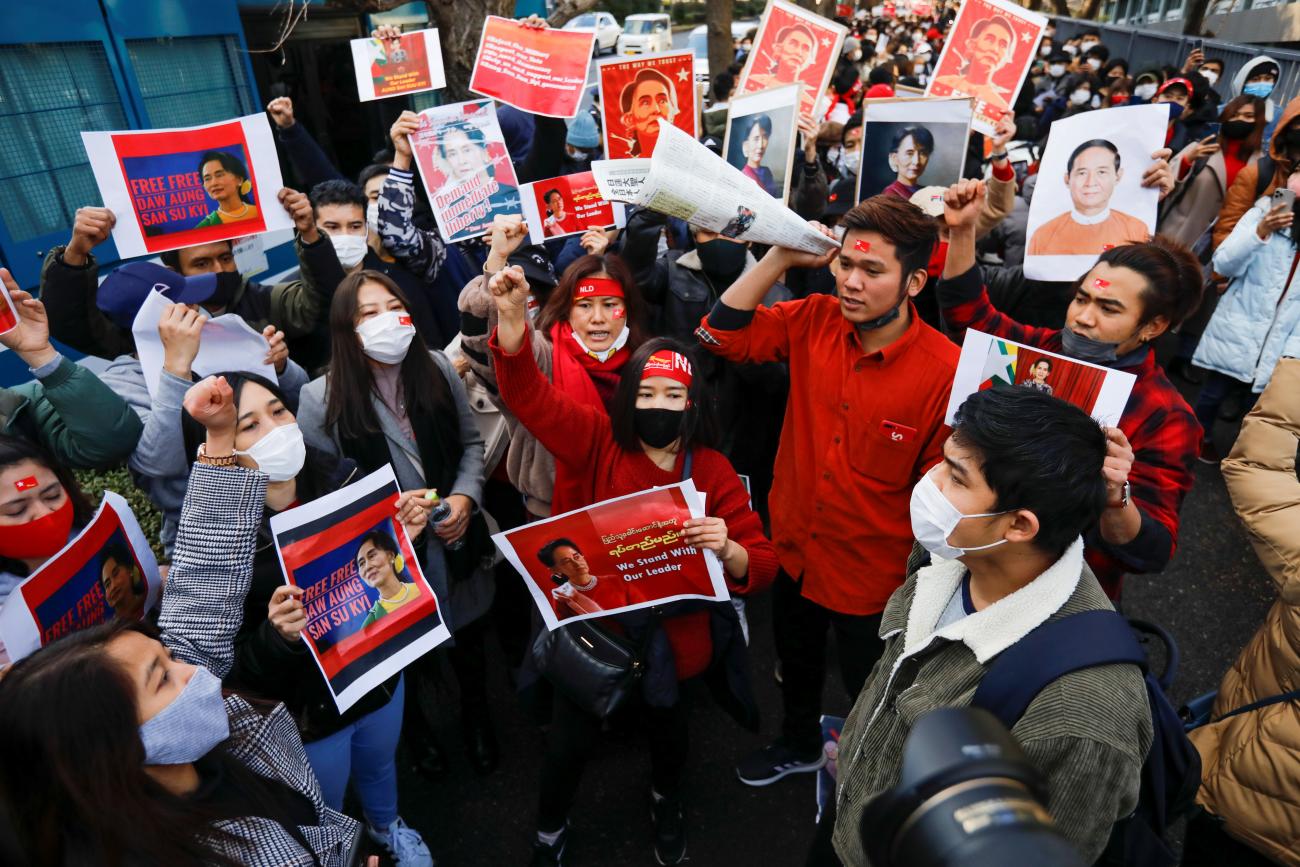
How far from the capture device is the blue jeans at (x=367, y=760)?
222 cm

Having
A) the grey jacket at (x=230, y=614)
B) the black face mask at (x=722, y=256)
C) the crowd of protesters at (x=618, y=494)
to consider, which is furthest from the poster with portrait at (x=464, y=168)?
the grey jacket at (x=230, y=614)

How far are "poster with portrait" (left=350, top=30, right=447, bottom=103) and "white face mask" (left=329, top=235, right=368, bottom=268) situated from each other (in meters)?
1.06

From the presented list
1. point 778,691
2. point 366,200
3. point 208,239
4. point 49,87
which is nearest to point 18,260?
point 49,87

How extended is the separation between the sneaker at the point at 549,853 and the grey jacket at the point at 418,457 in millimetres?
813

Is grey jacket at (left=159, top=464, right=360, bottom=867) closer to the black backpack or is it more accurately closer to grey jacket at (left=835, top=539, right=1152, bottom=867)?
grey jacket at (left=835, top=539, right=1152, bottom=867)

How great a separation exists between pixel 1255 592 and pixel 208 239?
5205mm

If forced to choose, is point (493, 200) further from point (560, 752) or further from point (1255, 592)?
point (1255, 592)

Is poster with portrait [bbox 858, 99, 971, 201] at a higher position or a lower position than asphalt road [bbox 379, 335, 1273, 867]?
higher

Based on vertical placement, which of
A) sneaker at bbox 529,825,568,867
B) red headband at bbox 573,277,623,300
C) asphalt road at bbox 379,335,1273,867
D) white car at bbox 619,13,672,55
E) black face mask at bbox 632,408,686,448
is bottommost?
asphalt road at bbox 379,335,1273,867

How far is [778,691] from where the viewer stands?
137 inches

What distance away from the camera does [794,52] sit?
400 centimetres

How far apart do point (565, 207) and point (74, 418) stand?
7.37 ft

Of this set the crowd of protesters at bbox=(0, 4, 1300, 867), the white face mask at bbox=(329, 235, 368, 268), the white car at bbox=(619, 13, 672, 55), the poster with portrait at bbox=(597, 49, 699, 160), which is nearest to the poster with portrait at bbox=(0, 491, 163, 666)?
the crowd of protesters at bbox=(0, 4, 1300, 867)

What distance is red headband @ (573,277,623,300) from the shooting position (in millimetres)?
2922
